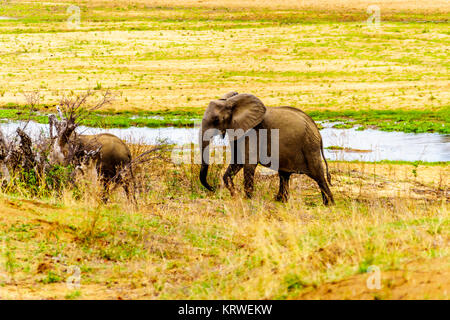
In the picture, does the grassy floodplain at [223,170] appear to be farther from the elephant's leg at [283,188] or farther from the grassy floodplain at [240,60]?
the elephant's leg at [283,188]

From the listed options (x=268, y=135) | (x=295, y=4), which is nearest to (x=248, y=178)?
(x=268, y=135)

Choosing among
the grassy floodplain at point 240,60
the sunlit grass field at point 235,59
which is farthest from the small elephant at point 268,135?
the sunlit grass field at point 235,59

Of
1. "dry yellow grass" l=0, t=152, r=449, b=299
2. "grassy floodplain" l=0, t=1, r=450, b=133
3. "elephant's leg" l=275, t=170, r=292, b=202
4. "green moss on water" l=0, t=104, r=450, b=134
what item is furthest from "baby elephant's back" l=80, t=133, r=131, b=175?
"grassy floodplain" l=0, t=1, r=450, b=133

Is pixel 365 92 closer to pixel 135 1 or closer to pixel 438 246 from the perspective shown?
pixel 438 246

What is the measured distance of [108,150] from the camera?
480 inches

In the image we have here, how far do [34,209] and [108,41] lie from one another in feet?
135

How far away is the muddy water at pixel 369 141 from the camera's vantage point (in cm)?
2002

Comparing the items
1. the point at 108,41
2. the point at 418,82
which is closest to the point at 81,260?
the point at 418,82

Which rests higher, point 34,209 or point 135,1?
point 135,1

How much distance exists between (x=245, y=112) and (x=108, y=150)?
Result: 9.29 ft

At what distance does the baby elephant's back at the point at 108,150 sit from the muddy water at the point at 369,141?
620cm

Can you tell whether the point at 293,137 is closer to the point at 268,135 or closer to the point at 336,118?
the point at 268,135
